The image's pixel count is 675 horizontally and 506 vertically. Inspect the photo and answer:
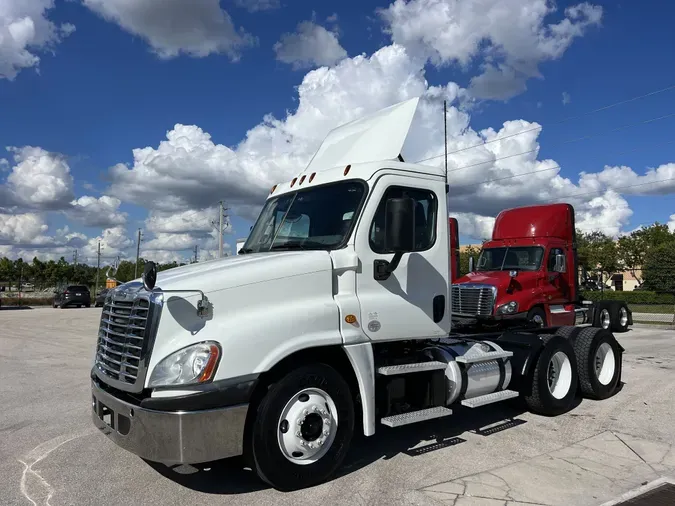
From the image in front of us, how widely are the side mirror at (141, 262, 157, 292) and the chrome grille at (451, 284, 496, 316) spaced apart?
929cm

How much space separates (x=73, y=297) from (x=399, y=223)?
39.7 metres

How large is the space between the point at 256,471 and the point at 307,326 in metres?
1.19

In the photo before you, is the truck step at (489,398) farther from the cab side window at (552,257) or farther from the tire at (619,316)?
the tire at (619,316)

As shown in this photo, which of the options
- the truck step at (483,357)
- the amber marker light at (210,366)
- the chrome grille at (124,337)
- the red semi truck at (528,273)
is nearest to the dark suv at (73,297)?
the red semi truck at (528,273)

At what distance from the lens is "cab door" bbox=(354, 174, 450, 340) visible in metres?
4.87

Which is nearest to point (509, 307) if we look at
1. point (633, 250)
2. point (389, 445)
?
point (389, 445)

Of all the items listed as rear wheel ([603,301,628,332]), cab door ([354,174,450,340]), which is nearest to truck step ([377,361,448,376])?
cab door ([354,174,450,340])

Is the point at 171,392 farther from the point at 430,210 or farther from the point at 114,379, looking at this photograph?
the point at 430,210

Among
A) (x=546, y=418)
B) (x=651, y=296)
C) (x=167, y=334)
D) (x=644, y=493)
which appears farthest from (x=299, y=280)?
(x=651, y=296)

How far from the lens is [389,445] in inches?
222

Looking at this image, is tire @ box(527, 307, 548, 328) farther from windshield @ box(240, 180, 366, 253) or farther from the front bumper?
the front bumper

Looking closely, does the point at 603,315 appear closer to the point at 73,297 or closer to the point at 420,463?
the point at 420,463

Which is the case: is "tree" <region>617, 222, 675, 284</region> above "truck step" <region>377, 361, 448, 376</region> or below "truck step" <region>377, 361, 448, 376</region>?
above

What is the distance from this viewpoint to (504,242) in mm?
14570
